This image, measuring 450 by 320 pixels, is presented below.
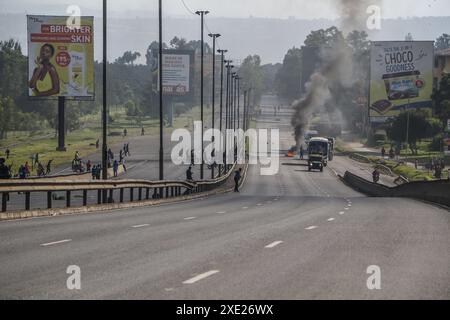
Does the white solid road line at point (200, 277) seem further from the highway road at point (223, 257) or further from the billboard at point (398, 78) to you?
the billboard at point (398, 78)

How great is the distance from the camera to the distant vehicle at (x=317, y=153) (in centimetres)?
11300

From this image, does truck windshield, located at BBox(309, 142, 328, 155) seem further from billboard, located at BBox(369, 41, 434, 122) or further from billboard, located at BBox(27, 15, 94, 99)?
billboard, located at BBox(369, 41, 434, 122)

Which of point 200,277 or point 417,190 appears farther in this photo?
point 417,190

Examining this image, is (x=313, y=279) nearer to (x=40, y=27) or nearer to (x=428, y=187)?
(x=428, y=187)

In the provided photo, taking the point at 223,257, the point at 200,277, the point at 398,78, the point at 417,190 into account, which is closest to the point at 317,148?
the point at 398,78

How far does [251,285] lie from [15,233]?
30.3ft

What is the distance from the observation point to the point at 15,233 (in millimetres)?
20656

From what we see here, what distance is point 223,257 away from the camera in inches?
640

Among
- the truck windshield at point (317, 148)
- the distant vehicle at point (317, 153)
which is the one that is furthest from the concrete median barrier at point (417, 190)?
the truck windshield at point (317, 148)

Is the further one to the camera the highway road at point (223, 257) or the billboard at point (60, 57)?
the billboard at point (60, 57)

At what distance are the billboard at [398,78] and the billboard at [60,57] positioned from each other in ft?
161

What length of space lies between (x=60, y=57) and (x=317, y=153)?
30.9m

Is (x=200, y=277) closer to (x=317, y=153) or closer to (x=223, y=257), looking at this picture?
(x=223, y=257)
